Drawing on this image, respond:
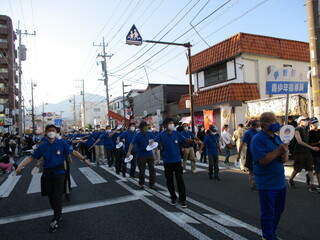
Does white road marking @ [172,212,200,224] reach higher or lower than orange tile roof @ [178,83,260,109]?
lower

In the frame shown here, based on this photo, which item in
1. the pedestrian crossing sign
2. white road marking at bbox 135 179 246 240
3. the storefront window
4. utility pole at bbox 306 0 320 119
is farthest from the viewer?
the storefront window

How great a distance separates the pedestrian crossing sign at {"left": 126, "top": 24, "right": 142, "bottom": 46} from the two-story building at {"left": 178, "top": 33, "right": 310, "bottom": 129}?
5052 millimetres

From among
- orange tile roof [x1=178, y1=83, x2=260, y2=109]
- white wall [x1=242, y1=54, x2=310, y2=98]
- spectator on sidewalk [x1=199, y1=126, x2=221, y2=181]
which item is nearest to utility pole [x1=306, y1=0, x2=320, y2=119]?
spectator on sidewalk [x1=199, y1=126, x2=221, y2=181]

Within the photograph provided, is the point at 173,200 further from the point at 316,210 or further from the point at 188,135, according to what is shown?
the point at 188,135

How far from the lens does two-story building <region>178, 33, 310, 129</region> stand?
1723 centimetres

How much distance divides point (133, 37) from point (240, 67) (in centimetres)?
818

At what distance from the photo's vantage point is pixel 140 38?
42.3 ft

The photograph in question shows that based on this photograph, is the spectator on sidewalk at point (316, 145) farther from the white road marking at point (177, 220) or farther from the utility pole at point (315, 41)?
the white road marking at point (177, 220)

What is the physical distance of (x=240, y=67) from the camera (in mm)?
17531

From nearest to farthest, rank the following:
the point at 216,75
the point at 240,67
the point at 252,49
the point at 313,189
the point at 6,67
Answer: the point at 313,189, the point at 252,49, the point at 240,67, the point at 216,75, the point at 6,67

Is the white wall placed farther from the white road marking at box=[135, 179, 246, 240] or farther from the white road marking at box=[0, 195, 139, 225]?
the white road marking at box=[135, 179, 246, 240]

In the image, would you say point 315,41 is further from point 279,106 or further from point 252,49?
point 252,49

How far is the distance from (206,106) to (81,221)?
1555cm

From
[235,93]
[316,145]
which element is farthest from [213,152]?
[235,93]
